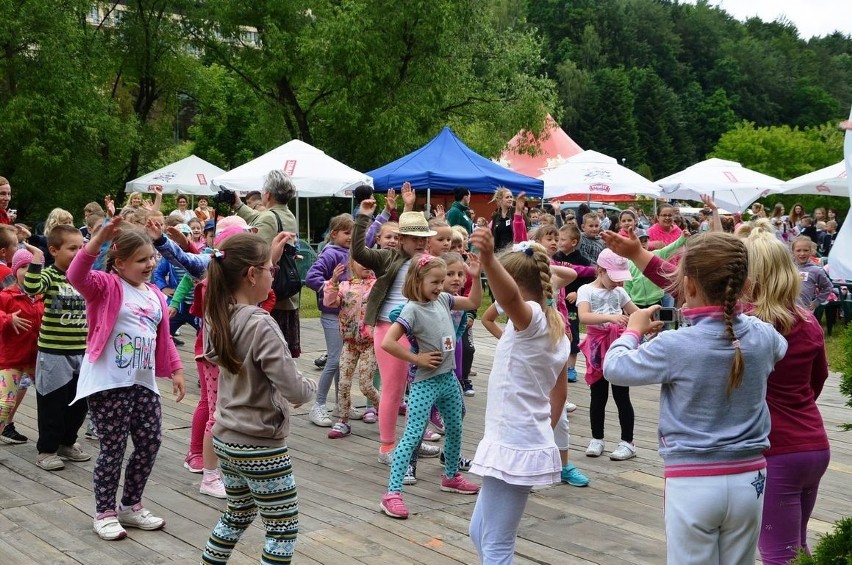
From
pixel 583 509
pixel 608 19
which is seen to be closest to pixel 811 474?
pixel 583 509

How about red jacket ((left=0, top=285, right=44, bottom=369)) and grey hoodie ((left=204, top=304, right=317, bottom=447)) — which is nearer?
grey hoodie ((left=204, top=304, right=317, bottom=447))

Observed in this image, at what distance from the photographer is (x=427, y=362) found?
17.4ft

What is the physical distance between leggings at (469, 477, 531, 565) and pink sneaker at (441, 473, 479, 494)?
1.85 metres

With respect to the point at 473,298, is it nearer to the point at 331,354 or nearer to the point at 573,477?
the point at 573,477

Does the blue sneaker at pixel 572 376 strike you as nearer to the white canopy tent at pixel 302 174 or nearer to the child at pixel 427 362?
the child at pixel 427 362

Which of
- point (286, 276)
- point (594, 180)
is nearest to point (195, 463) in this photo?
point (286, 276)

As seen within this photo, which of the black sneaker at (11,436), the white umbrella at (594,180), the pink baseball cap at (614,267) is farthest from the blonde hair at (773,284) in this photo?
the white umbrella at (594,180)

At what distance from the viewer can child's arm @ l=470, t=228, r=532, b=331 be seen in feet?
Result: 10.8

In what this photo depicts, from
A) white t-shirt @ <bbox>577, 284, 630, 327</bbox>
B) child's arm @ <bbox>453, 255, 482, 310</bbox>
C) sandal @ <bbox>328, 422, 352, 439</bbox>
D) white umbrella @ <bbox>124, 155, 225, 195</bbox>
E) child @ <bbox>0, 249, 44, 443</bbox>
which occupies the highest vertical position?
white umbrella @ <bbox>124, 155, 225, 195</bbox>

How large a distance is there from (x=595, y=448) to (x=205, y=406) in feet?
9.44

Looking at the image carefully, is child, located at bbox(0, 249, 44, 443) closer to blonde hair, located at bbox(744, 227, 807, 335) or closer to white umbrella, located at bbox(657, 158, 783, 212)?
blonde hair, located at bbox(744, 227, 807, 335)

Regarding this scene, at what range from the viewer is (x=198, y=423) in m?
6.05

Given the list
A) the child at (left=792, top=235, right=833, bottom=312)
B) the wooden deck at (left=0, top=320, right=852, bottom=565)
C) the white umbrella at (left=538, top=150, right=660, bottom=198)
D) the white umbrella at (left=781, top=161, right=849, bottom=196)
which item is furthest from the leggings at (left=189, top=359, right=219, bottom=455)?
the white umbrella at (left=538, top=150, right=660, bottom=198)

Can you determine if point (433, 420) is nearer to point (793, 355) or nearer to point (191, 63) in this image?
point (793, 355)
